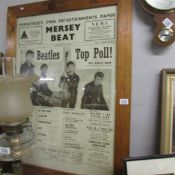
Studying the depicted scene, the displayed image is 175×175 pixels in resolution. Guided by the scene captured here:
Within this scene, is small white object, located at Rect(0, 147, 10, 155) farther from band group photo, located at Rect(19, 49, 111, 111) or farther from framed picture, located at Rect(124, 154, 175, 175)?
framed picture, located at Rect(124, 154, 175, 175)

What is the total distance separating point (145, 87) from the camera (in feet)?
3.67

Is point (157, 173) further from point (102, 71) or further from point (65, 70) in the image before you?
point (65, 70)

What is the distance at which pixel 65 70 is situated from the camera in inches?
49.3

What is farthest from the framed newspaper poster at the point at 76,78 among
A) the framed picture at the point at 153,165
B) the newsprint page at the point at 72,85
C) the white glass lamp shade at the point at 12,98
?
the white glass lamp shade at the point at 12,98

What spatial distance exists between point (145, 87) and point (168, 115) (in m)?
0.16

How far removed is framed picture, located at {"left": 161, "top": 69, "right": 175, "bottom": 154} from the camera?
1048 mm

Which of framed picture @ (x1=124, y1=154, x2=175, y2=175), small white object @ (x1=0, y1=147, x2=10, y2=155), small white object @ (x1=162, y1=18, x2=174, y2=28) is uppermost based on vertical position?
small white object @ (x1=162, y1=18, x2=174, y2=28)

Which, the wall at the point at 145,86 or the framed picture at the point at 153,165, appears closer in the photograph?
the framed picture at the point at 153,165

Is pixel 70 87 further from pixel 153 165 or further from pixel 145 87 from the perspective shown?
pixel 153 165

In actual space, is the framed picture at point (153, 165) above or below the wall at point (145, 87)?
below

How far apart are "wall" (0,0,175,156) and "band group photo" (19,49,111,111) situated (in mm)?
142

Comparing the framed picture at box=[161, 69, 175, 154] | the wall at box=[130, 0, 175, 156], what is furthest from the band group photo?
the framed picture at box=[161, 69, 175, 154]

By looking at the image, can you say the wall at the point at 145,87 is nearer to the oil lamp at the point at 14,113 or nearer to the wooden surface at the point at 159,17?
the wooden surface at the point at 159,17

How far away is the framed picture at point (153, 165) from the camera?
1001 millimetres
